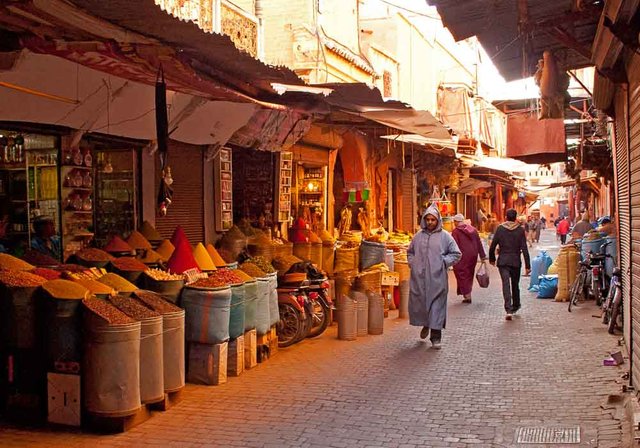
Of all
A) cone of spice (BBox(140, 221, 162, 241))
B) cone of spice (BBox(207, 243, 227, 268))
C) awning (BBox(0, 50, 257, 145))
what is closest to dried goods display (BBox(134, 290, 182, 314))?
awning (BBox(0, 50, 257, 145))

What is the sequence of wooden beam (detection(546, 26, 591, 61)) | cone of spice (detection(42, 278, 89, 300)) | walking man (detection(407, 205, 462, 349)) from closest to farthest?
cone of spice (detection(42, 278, 89, 300)) → wooden beam (detection(546, 26, 591, 61)) → walking man (detection(407, 205, 462, 349))

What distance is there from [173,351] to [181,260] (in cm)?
200

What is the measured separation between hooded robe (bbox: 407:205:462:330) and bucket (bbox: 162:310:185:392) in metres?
4.16

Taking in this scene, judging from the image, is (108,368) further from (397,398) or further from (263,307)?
(263,307)

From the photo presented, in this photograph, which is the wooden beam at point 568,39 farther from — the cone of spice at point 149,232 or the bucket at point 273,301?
the cone of spice at point 149,232

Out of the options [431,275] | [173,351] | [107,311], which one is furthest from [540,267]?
[107,311]

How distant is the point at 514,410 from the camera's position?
6.65 metres

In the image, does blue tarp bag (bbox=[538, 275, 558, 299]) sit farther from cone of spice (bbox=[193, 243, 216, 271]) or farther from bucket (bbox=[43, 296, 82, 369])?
bucket (bbox=[43, 296, 82, 369])

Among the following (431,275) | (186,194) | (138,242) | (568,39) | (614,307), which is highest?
(568,39)

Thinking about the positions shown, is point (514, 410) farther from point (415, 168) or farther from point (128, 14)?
point (415, 168)

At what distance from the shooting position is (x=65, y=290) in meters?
6.14

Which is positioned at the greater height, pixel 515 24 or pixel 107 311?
pixel 515 24

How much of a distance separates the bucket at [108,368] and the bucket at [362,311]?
4986mm

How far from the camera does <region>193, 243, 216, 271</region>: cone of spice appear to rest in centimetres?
883
